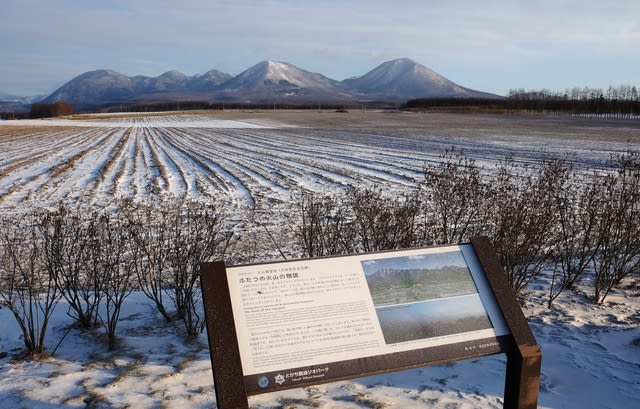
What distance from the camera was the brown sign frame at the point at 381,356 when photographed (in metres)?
3.09

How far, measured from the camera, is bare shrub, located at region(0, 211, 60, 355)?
5.35 m

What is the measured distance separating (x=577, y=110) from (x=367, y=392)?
345 feet

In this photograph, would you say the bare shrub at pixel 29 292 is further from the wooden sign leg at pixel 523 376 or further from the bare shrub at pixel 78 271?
the wooden sign leg at pixel 523 376

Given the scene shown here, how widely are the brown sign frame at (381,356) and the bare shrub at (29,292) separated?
106 inches

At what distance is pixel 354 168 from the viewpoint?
19375 millimetres

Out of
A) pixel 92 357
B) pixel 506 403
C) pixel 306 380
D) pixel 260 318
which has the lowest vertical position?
pixel 92 357

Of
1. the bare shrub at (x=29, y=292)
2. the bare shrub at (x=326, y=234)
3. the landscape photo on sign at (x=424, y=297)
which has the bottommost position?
the bare shrub at (x=29, y=292)

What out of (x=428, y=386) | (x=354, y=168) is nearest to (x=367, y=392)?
(x=428, y=386)

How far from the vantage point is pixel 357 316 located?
11.4ft

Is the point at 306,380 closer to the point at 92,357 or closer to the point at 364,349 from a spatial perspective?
the point at 364,349

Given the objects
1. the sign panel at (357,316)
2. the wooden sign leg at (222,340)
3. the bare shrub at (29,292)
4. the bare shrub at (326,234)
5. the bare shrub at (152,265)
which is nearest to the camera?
the wooden sign leg at (222,340)

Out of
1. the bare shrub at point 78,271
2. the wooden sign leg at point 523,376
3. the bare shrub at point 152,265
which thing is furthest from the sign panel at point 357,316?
the bare shrub at point 78,271

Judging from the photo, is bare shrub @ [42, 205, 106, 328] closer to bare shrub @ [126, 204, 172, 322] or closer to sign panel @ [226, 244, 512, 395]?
bare shrub @ [126, 204, 172, 322]

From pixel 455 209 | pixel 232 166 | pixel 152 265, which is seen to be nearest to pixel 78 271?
pixel 152 265
